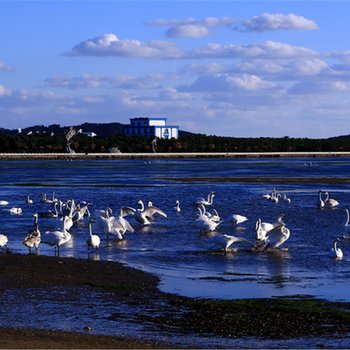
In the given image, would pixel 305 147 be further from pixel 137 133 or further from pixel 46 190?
pixel 46 190

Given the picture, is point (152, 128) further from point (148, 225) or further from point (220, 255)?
point (220, 255)

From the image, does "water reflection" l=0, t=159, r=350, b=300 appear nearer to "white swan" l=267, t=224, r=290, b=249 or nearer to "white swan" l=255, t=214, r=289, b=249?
"white swan" l=267, t=224, r=290, b=249

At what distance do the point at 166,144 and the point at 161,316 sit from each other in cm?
15615

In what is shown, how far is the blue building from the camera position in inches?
7362

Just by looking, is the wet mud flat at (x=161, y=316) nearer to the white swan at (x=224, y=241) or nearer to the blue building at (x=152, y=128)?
the white swan at (x=224, y=241)

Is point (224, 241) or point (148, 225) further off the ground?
point (224, 241)

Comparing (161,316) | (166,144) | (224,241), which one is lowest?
(161,316)

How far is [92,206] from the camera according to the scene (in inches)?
1436

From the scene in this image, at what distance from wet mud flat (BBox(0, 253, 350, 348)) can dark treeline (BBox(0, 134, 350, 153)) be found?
5755 inches

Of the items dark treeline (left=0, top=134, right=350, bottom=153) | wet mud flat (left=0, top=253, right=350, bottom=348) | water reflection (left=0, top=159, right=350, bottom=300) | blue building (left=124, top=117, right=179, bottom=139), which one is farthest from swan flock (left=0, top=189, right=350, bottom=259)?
blue building (left=124, top=117, right=179, bottom=139)

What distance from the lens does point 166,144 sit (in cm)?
16888

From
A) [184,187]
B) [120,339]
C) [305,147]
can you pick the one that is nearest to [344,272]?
[120,339]

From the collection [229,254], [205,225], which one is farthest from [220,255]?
[205,225]

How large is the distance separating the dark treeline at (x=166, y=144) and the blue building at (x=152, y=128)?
6202 mm
